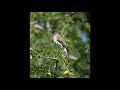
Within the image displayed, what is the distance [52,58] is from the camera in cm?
462

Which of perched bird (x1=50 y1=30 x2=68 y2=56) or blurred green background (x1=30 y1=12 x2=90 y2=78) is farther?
perched bird (x1=50 y1=30 x2=68 y2=56)

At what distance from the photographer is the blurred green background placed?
4555 mm

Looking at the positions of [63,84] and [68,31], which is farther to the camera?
[68,31]

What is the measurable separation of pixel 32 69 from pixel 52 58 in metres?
0.20

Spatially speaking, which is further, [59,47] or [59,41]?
[59,41]

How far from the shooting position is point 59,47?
4641 millimetres

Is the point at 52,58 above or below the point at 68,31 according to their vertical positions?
below

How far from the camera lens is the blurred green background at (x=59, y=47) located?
14.9 feet

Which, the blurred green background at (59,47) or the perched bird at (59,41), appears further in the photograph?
the perched bird at (59,41)
